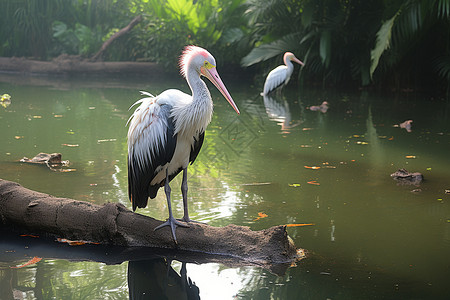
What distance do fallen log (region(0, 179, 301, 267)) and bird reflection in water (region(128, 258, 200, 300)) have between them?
0.66ft

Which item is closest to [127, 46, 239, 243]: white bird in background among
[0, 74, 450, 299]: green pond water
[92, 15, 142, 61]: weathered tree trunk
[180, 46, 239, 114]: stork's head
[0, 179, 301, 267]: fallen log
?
[180, 46, 239, 114]: stork's head

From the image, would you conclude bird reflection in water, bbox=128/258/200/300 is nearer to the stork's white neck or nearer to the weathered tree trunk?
the stork's white neck

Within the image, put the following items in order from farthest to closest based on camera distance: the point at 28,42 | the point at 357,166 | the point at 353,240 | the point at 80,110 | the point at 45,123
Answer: the point at 28,42 → the point at 80,110 → the point at 45,123 → the point at 357,166 → the point at 353,240

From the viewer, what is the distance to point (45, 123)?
320 inches

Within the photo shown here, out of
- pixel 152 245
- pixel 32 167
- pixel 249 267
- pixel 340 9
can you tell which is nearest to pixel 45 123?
pixel 32 167

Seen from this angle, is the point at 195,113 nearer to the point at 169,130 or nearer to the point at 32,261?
the point at 169,130

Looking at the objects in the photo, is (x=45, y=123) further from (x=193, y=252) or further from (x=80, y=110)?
(x=193, y=252)

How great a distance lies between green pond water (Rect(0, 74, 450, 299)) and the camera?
3.18 metres

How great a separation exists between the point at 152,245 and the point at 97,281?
1.70ft

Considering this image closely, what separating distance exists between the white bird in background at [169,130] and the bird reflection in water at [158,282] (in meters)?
0.24

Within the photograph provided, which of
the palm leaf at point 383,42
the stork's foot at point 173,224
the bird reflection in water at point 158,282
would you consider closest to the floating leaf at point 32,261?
the bird reflection in water at point 158,282

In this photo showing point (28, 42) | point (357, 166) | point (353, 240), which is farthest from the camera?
point (28, 42)

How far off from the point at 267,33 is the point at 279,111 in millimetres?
6053

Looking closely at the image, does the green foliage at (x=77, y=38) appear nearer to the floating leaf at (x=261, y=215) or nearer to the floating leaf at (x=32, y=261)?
the floating leaf at (x=261, y=215)
